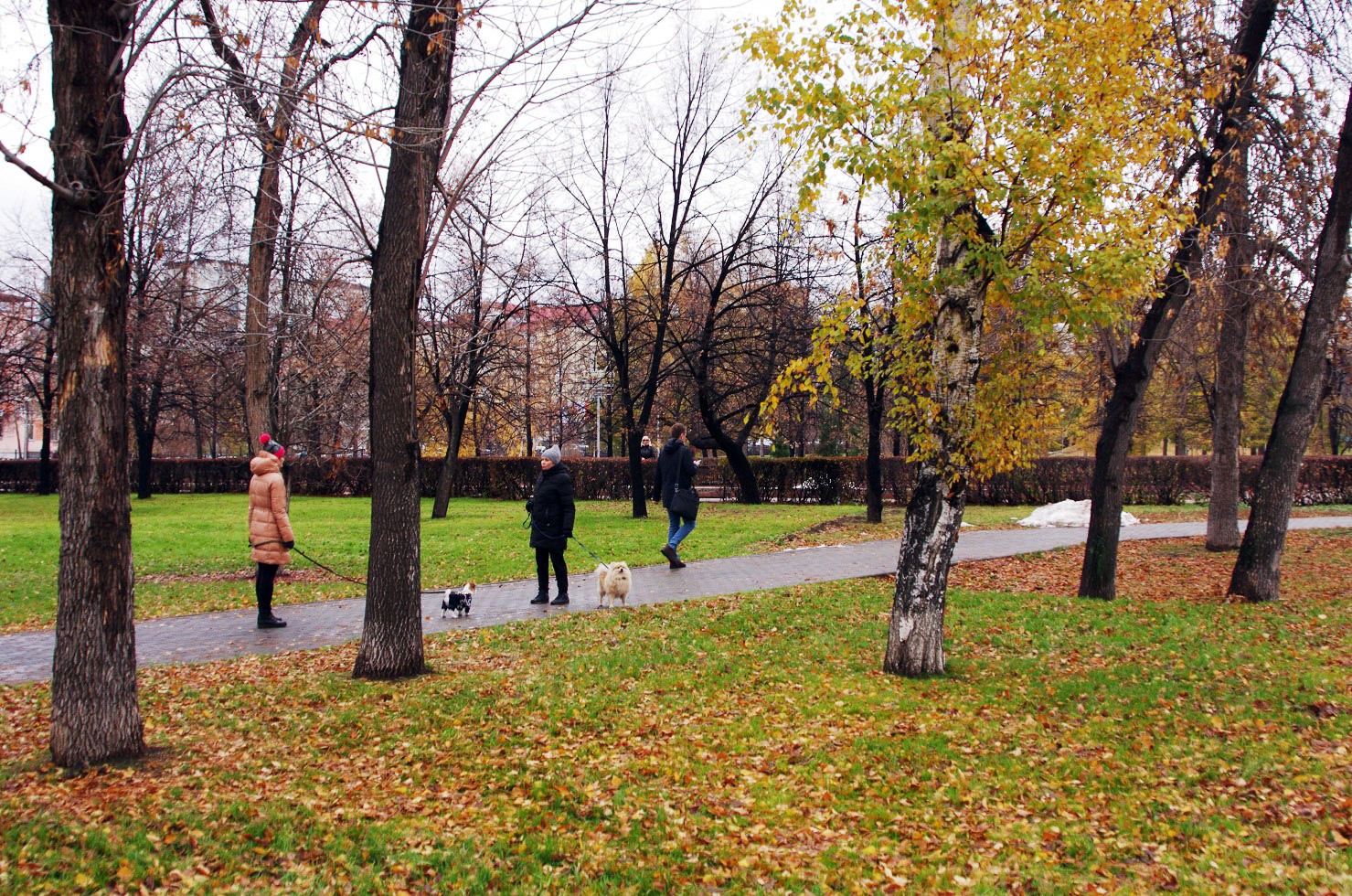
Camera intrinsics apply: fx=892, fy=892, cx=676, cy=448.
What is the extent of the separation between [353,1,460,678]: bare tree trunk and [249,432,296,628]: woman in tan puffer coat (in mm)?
3292

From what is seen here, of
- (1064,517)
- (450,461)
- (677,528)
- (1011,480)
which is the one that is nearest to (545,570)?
(677,528)

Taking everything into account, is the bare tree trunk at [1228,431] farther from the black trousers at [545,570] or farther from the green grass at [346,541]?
the black trousers at [545,570]

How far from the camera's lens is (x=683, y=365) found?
87.3 feet

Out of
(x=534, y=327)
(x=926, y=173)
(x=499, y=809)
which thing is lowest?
(x=499, y=809)

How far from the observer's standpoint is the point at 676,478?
1385 centimetres

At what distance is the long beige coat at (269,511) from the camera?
9.79 m

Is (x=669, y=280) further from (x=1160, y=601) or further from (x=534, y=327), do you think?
(x=1160, y=601)

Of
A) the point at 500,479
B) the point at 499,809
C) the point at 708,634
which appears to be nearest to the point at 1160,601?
the point at 708,634

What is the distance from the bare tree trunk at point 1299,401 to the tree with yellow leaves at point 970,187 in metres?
4.04

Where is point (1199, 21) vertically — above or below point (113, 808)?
above

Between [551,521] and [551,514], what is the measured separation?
96 millimetres

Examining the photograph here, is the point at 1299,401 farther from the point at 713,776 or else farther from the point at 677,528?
the point at 713,776

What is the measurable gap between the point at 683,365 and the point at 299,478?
18.9m

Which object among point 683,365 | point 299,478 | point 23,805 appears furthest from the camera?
point 299,478
